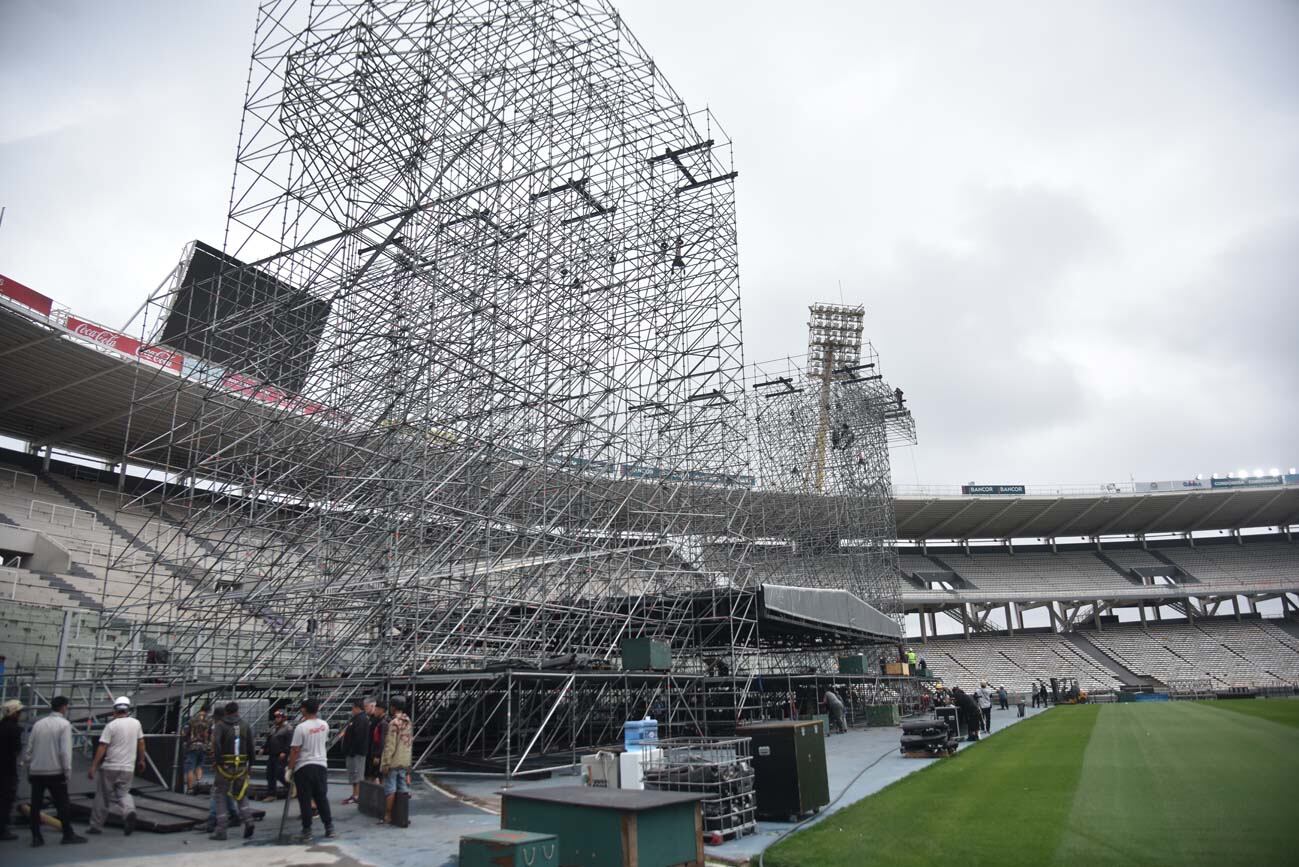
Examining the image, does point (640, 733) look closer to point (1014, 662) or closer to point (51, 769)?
point (51, 769)

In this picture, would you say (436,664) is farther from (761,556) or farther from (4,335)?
(761,556)

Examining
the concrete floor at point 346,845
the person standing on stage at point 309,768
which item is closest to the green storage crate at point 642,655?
the concrete floor at point 346,845

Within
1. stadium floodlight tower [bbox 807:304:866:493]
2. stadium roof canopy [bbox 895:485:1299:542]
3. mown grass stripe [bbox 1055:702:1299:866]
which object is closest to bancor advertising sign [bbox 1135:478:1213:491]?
stadium roof canopy [bbox 895:485:1299:542]

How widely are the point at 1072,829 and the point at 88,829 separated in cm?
931

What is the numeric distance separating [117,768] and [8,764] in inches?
33.8

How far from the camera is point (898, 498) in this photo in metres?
48.5

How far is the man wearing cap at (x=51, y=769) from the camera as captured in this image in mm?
7445

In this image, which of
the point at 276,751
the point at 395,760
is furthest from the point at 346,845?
the point at 276,751

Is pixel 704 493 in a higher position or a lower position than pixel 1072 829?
higher

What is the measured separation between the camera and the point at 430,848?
7.63m

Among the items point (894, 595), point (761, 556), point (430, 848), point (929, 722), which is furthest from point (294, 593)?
point (894, 595)

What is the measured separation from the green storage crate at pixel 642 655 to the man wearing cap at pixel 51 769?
9651 millimetres

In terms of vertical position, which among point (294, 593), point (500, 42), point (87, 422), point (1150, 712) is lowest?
point (1150, 712)

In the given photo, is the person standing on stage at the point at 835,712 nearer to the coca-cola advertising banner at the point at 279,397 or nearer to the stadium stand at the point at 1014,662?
the coca-cola advertising banner at the point at 279,397
